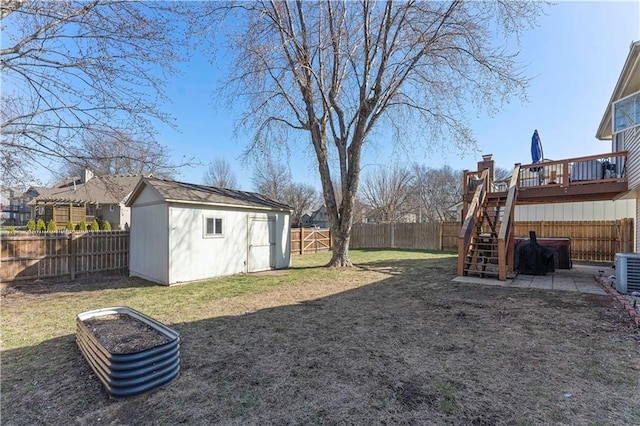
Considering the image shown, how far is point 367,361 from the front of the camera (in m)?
3.48

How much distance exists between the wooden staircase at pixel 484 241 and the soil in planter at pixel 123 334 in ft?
25.6

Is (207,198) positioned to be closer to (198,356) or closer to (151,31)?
(151,31)

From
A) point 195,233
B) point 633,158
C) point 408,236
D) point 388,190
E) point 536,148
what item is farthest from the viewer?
point 388,190

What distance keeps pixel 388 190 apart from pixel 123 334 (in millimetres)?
30434

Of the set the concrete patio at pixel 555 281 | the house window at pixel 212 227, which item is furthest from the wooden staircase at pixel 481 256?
the house window at pixel 212 227

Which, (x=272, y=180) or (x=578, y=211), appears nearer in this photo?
(x=578, y=211)

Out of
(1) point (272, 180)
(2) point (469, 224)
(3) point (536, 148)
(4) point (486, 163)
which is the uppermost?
(1) point (272, 180)

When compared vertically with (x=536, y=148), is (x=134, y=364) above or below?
below

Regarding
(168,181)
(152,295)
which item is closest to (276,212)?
(168,181)

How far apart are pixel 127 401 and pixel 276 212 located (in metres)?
8.91

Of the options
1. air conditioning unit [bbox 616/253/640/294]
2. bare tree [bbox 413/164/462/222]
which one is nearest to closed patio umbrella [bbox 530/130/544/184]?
air conditioning unit [bbox 616/253/640/294]

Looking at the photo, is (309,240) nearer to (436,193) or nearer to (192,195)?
(192,195)

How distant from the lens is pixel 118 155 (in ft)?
19.9

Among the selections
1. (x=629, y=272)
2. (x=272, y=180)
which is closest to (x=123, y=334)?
(x=629, y=272)
